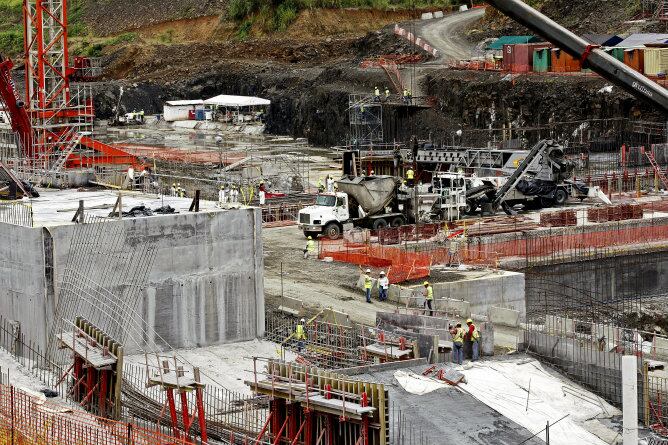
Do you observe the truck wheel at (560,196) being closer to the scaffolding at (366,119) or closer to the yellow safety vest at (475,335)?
the scaffolding at (366,119)

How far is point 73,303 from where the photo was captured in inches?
1276

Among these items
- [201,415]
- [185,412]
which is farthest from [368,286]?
[185,412]

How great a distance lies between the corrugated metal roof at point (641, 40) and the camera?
6819 cm

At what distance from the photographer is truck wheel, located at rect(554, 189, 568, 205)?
5288 centimetres

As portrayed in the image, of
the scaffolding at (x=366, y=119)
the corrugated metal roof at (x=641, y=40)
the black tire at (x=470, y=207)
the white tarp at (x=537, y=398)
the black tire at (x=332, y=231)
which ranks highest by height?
the corrugated metal roof at (x=641, y=40)

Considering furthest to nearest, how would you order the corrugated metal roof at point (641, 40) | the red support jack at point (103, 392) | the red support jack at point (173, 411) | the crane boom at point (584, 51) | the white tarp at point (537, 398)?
the corrugated metal roof at point (641, 40)
the red support jack at point (103, 392)
the white tarp at point (537, 398)
the red support jack at point (173, 411)
the crane boom at point (584, 51)

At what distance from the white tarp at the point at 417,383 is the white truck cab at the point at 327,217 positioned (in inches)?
822

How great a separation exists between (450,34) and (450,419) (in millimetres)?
67971

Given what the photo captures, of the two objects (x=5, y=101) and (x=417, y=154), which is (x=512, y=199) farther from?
(x=5, y=101)

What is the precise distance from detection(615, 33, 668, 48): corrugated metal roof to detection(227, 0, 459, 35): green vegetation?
4419 cm

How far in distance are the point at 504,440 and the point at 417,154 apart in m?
32.4

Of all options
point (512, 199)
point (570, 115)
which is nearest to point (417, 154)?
point (512, 199)

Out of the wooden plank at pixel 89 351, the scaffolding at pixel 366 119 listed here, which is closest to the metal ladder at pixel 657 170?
the scaffolding at pixel 366 119

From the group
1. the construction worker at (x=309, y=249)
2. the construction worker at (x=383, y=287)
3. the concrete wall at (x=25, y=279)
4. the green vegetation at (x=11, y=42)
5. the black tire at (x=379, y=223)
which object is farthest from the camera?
the green vegetation at (x=11, y=42)
